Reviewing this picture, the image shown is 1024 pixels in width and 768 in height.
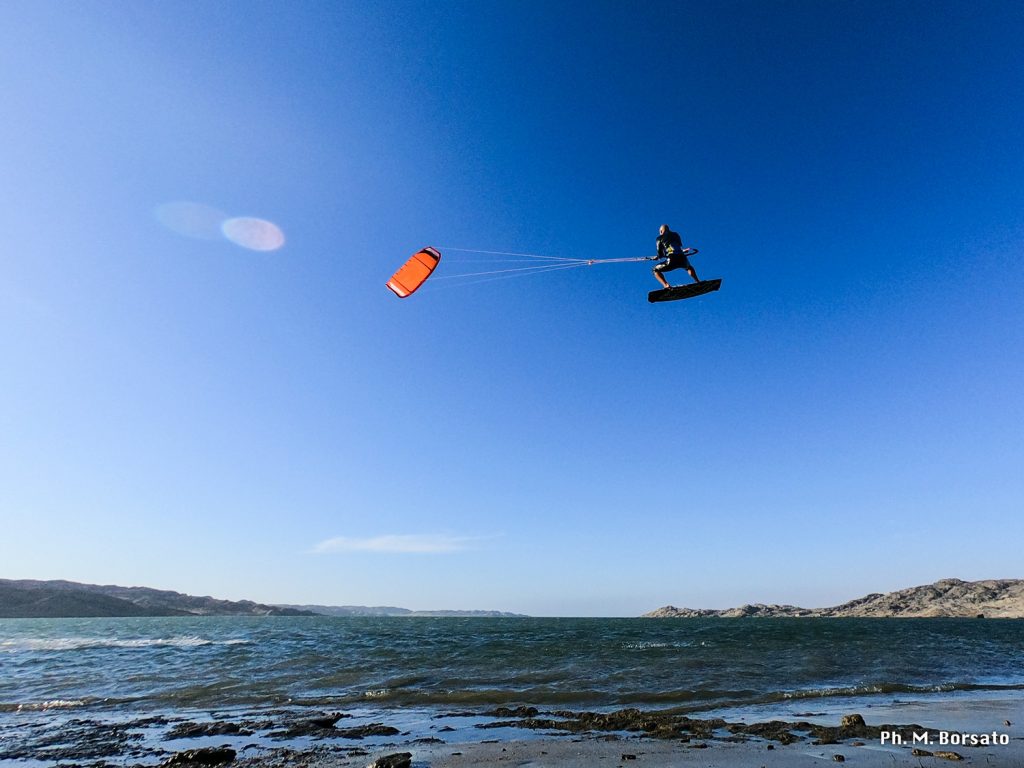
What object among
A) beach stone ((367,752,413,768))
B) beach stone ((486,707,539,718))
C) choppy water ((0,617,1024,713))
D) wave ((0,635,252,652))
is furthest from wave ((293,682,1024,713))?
wave ((0,635,252,652))

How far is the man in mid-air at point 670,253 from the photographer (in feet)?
44.4

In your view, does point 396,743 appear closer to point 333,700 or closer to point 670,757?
point 670,757

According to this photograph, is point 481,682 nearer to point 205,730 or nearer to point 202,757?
point 205,730

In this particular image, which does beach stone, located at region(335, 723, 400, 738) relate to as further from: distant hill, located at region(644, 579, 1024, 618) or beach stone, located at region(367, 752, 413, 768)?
distant hill, located at region(644, 579, 1024, 618)

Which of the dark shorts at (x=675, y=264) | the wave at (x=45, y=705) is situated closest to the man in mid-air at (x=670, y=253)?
the dark shorts at (x=675, y=264)

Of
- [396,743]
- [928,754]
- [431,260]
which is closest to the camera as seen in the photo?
[928,754]

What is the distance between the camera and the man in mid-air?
13539 mm

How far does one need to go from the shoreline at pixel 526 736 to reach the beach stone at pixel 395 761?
4.6 inches

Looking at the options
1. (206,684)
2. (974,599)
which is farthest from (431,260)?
(974,599)

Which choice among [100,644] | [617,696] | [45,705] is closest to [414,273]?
[617,696]

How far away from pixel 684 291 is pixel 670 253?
4.06ft

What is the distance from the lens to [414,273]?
43.6ft

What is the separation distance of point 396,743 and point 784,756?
7.42 m

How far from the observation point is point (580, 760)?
9.01m
